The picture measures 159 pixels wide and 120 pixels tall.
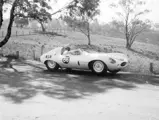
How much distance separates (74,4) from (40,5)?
2.90 metres

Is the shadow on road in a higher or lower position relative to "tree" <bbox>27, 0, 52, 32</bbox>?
lower

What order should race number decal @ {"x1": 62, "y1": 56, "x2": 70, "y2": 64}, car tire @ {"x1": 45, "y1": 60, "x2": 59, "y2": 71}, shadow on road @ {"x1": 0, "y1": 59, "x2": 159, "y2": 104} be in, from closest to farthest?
shadow on road @ {"x1": 0, "y1": 59, "x2": 159, "y2": 104} → race number decal @ {"x1": 62, "y1": 56, "x2": 70, "y2": 64} → car tire @ {"x1": 45, "y1": 60, "x2": 59, "y2": 71}

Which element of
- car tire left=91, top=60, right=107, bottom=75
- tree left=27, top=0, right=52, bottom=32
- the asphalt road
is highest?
tree left=27, top=0, right=52, bottom=32

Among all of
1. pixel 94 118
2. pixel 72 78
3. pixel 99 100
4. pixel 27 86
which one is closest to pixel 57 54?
pixel 72 78

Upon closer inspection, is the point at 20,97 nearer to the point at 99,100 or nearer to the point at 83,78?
the point at 99,100

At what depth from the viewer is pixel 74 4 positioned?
54.4 feet

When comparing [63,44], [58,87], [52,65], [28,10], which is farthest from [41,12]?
[63,44]

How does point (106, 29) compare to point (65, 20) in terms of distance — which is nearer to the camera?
point (65, 20)

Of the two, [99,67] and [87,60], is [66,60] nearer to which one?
[87,60]

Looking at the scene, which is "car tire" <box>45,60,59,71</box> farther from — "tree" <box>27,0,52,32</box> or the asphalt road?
"tree" <box>27,0,52,32</box>

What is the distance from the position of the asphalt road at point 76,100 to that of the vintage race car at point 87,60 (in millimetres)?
1036

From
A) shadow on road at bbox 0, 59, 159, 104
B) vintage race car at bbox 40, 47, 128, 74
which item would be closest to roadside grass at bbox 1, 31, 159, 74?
vintage race car at bbox 40, 47, 128, 74

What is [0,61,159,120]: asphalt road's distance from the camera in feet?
14.6

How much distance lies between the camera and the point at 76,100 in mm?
5551
